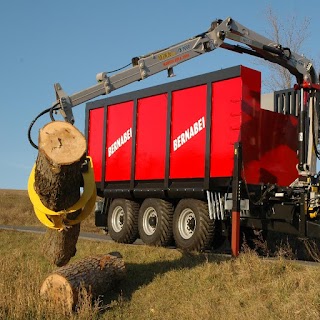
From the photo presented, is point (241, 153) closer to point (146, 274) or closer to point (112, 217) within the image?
point (146, 274)

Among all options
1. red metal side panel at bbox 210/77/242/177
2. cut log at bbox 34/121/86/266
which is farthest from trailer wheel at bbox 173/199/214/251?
cut log at bbox 34/121/86/266

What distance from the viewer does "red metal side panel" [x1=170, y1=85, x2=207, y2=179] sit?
11.3 m

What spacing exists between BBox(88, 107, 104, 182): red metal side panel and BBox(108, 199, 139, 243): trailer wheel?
3.26 feet

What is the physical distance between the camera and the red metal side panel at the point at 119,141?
13.5 metres

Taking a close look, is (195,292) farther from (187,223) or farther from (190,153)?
(190,153)

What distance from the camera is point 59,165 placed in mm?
6625

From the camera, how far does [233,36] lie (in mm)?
11117

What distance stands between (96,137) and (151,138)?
8.17 ft

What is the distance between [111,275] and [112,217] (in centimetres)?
568

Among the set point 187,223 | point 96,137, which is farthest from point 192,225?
point 96,137

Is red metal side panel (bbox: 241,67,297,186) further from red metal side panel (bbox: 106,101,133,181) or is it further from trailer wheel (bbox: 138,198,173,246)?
red metal side panel (bbox: 106,101,133,181)

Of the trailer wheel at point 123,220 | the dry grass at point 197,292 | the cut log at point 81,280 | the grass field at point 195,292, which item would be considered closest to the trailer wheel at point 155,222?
the trailer wheel at point 123,220

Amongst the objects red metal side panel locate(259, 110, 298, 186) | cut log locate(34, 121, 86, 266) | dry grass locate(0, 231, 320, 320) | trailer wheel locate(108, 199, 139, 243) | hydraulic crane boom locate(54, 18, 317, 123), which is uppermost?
hydraulic crane boom locate(54, 18, 317, 123)

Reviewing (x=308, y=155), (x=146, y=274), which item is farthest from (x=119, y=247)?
(x=308, y=155)
